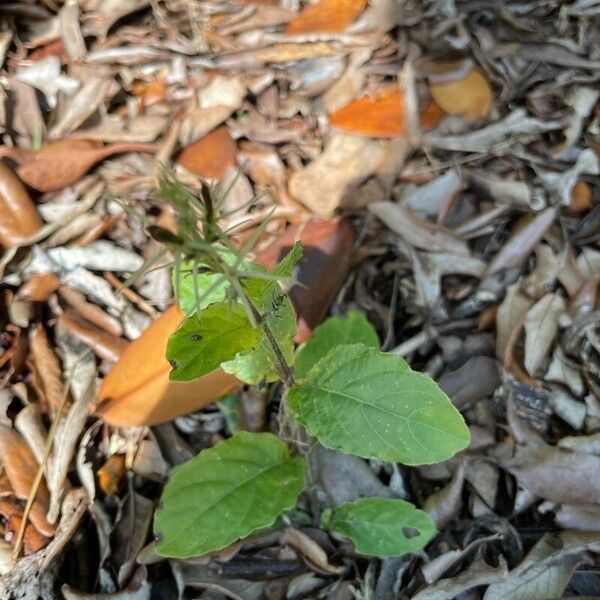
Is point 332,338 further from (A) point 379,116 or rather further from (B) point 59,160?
(B) point 59,160

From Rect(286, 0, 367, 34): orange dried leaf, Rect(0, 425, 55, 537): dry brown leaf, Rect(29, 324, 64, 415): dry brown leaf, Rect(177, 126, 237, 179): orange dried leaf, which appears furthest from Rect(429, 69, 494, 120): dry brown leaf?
Rect(0, 425, 55, 537): dry brown leaf

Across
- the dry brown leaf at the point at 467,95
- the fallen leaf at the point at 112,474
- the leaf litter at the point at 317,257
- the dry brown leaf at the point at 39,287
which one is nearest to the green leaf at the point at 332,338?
the leaf litter at the point at 317,257

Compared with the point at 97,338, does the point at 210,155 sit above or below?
above

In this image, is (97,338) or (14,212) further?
(14,212)

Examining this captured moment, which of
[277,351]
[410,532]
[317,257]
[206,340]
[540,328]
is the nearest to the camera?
[206,340]

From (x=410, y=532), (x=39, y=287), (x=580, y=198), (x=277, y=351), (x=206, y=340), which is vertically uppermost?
(x=206, y=340)

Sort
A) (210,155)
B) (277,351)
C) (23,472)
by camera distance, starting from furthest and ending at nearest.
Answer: (210,155) < (23,472) < (277,351)

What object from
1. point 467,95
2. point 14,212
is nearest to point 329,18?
point 467,95

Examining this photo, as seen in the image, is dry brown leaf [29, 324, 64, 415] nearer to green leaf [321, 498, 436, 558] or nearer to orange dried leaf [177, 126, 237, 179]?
orange dried leaf [177, 126, 237, 179]
